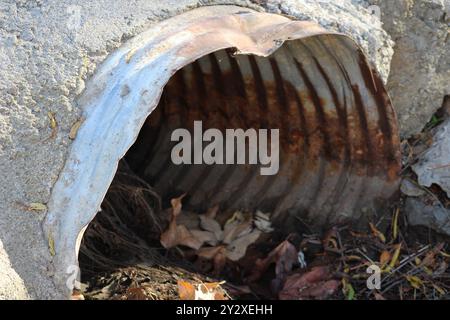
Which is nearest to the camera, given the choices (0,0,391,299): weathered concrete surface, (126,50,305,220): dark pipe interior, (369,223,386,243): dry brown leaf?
(0,0,391,299): weathered concrete surface

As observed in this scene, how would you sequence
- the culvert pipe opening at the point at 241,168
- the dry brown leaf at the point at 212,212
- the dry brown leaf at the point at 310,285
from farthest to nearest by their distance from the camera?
the dry brown leaf at the point at 212,212, the culvert pipe opening at the point at 241,168, the dry brown leaf at the point at 310,285

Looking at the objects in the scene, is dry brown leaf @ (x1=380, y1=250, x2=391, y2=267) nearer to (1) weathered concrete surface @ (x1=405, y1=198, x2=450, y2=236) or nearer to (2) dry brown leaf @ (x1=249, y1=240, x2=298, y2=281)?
(1) weathered concrete surface @ (x1=405, y1=198, x2=450, y2=236)

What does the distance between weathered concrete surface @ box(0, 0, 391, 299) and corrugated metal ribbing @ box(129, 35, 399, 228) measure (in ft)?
2.03

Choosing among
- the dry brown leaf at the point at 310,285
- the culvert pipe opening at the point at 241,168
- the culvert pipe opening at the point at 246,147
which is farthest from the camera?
the culvert pipe opening at the point at 241,168

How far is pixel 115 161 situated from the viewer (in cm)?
257

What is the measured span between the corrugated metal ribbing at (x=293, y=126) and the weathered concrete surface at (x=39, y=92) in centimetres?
62

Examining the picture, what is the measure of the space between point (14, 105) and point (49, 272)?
60cm

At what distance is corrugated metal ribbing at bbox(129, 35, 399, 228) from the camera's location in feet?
11.4

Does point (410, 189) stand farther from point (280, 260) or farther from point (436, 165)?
point (280, 260)

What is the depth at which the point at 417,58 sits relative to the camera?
3.72 m

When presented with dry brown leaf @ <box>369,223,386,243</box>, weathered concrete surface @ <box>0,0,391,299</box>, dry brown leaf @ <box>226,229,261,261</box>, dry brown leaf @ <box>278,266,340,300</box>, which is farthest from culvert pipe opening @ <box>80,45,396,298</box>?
weathered concrete surface @ <box>0,0,391,299</box>

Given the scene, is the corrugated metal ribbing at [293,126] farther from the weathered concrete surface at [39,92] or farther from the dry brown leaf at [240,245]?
the weathered concrete surface at [39,92]

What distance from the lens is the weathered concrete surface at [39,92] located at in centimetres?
261

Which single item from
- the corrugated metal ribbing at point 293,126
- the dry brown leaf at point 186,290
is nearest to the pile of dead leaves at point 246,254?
the corrugated metal ribbing at point 293,126
